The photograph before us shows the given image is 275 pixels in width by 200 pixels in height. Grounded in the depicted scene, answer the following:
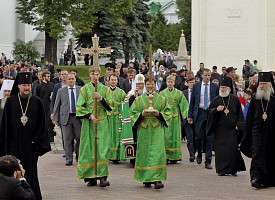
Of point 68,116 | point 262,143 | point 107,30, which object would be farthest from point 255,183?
point 107,30

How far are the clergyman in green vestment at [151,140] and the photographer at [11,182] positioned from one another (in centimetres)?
514

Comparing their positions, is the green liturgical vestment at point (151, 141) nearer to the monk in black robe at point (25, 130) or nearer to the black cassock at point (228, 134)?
the black cassock at point (228, 134)

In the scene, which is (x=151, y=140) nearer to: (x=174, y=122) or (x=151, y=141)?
(x=151, y=141)

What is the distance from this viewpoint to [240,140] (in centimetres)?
1461

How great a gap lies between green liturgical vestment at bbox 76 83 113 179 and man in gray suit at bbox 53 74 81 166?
2.85 m

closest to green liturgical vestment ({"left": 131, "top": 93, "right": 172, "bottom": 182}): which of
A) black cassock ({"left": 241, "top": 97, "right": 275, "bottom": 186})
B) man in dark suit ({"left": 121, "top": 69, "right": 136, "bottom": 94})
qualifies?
black cassock ({"left": 241, "top": 97, "right": 275, "bottom": 186})

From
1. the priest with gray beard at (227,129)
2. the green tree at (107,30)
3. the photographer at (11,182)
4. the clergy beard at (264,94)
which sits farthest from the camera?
the green tree at (107,30)

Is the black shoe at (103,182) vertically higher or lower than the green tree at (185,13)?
lower

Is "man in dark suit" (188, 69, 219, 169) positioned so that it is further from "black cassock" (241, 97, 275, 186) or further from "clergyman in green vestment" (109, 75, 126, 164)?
"black cassock" (241, 97, 275, 186)

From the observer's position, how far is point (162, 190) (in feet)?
42.0

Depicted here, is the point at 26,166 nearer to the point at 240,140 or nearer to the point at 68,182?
the point at 68,182

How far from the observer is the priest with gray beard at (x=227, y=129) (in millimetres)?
14461

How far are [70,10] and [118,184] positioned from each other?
105 feet

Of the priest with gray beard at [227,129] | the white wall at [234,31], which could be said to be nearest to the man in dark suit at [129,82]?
the priest with gray beard at [227,129]
